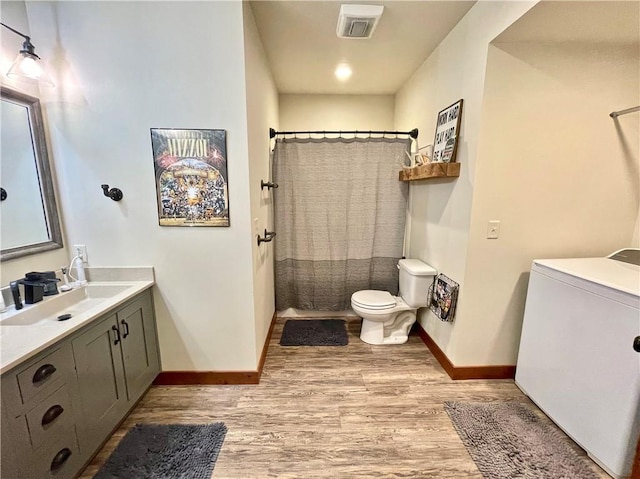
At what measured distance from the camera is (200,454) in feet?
4.64

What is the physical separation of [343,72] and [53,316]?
9.24 feet

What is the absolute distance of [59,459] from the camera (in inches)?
43.9

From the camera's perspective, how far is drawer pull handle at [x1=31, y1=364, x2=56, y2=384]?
1027 millimetres

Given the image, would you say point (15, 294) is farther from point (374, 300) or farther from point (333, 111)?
point (333, 111)

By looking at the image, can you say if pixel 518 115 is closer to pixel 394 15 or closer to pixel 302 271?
pixel 394 15

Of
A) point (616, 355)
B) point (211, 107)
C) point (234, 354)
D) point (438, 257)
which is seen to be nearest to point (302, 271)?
point (234, 354)

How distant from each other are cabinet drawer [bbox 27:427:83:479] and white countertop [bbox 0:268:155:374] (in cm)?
41

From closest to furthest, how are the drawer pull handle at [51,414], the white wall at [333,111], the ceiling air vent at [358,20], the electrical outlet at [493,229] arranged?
the drawer pull handle at [51,414] < the ceiling air vent at [358,20] < the electrical outlet at [493,229] < the white wall at [333,111]

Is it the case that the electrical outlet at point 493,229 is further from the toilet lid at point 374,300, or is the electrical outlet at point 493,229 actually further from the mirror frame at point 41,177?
the mirror frame at point 41,177

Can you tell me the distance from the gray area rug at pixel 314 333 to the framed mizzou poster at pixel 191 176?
1.39 metres

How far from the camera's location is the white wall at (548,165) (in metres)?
1.63

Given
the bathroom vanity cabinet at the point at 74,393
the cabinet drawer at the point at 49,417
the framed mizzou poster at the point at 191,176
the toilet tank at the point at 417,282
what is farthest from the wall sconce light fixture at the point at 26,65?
the toilet tank at the point at 417,282

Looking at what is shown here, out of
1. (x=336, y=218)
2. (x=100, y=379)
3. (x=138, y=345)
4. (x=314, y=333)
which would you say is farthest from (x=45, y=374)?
(x=336, y=218)

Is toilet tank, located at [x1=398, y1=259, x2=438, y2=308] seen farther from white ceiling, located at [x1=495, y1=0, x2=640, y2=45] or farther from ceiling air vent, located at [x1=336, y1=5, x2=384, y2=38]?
ceiling air vent, located at [x1=336, y1=5, x2=384, y2=38]
